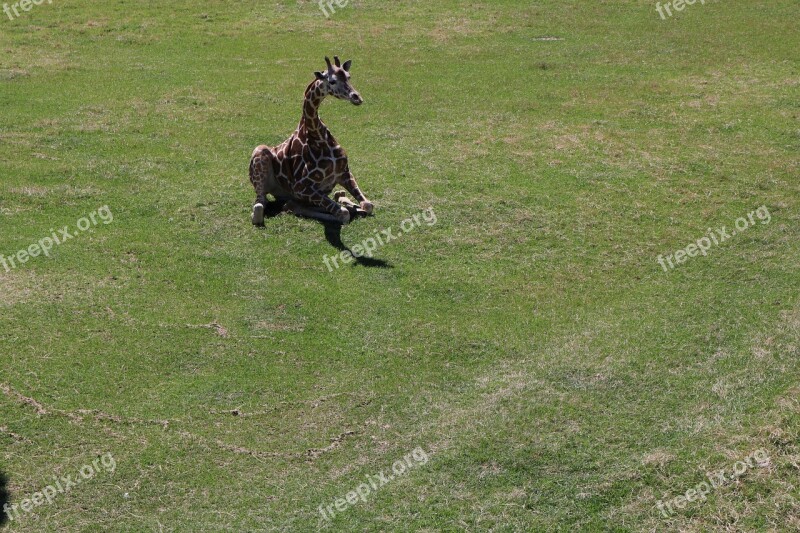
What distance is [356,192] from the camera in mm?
18656

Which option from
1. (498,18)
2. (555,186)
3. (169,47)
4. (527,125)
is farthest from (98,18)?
(555,186)

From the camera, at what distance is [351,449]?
12508 millimetres

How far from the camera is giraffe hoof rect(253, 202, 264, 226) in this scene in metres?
18.2

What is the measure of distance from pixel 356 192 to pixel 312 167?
1.01 metres

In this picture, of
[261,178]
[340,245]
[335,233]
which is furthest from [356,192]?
[261,178]

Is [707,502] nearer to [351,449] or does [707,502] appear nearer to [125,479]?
[351,449]

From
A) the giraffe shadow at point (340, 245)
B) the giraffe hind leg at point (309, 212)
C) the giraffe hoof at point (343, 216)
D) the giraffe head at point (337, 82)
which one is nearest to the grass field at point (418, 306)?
the giraffe shadow at point (340, 245)

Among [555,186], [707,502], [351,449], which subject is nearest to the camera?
[707,502]

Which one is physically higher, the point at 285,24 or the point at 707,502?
the point at 285,24

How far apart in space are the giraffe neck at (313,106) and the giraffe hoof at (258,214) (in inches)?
65.2

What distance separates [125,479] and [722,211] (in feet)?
40.9

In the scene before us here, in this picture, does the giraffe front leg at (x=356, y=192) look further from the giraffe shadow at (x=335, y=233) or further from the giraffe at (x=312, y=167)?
the giraffe shadow at (x=335, y=233)

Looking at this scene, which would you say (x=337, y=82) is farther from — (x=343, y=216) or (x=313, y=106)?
(x=343, y=216)

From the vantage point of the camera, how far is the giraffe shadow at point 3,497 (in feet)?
37.3
